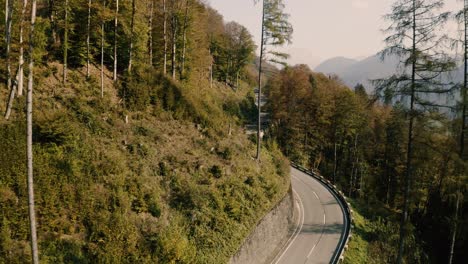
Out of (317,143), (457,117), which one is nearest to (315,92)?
(317,143)

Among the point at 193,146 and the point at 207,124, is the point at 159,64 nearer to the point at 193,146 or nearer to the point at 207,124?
the point at 207,124

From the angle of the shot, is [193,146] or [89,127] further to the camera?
[193,146]

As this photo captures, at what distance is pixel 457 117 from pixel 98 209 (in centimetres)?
1792

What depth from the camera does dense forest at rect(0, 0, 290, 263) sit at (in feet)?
41.9

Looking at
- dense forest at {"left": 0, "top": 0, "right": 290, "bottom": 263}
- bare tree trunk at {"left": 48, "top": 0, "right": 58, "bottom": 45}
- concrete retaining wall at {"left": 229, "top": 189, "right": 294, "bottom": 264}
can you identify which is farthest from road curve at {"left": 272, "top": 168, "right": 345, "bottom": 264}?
bare tree trunk at {"left": 48, "top": 0, "right": 58, "bottom": 45}

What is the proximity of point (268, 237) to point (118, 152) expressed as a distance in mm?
11653

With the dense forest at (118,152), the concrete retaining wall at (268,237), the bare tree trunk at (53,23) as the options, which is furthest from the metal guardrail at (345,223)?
the bare tree trunk at (53,23)

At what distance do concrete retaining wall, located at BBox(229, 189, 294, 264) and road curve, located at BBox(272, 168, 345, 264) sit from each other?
→ 25.2 inches

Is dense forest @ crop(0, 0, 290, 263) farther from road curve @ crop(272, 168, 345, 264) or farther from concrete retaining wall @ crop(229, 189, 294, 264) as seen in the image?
road curve @ crop(272, 168, 345, 264)

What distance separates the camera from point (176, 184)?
60.3ft

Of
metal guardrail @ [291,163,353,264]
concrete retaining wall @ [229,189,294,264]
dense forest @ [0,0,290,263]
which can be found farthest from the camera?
metal guardrail @ [291,163,353,264]

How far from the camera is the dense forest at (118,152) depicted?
1276cm

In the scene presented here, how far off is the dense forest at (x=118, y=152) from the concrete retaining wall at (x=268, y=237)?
2.06ft

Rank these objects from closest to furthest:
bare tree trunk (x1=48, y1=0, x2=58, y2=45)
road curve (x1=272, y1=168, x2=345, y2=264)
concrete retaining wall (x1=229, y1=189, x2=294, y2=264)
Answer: concrete retaining wall (x1=229, y1=189, x2=294, y2=264) < road curve (x1=272, y1=168, x2=345, y2=264) < bare tree trunk (x1=48, y1=0, x2=58, y2=45)
